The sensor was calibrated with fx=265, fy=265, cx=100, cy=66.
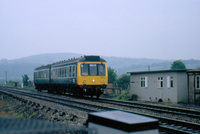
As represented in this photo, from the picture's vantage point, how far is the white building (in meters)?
21.8

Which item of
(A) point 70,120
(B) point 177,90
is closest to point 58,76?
(B) point 177,90

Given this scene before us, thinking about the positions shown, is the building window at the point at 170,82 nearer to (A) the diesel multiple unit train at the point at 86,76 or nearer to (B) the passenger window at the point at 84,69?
(A) the diesel multiple unit train at the point at 86,76

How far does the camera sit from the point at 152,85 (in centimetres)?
2400

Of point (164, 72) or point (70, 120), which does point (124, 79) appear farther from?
point (70, 120)

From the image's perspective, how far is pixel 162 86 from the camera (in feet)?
75.6

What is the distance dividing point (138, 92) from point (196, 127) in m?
17.2

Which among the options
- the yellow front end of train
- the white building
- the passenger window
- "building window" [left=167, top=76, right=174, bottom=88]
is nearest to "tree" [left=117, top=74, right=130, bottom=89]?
the white building

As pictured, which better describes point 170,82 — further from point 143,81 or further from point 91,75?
point 91,75

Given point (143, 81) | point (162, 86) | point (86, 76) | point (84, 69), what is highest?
point (84, 69)

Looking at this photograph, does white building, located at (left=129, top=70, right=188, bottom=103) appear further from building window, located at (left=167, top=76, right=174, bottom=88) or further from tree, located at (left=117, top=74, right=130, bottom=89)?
tree, located at (left=117, top=74, right=130, bottom=89)

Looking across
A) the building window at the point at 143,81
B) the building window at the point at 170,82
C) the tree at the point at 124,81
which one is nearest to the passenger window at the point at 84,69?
the building window at the point at 143,81

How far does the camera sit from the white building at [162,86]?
21.8m

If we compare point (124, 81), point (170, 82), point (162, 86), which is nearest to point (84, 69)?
point (162, 86)

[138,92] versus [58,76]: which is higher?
[58,76]
